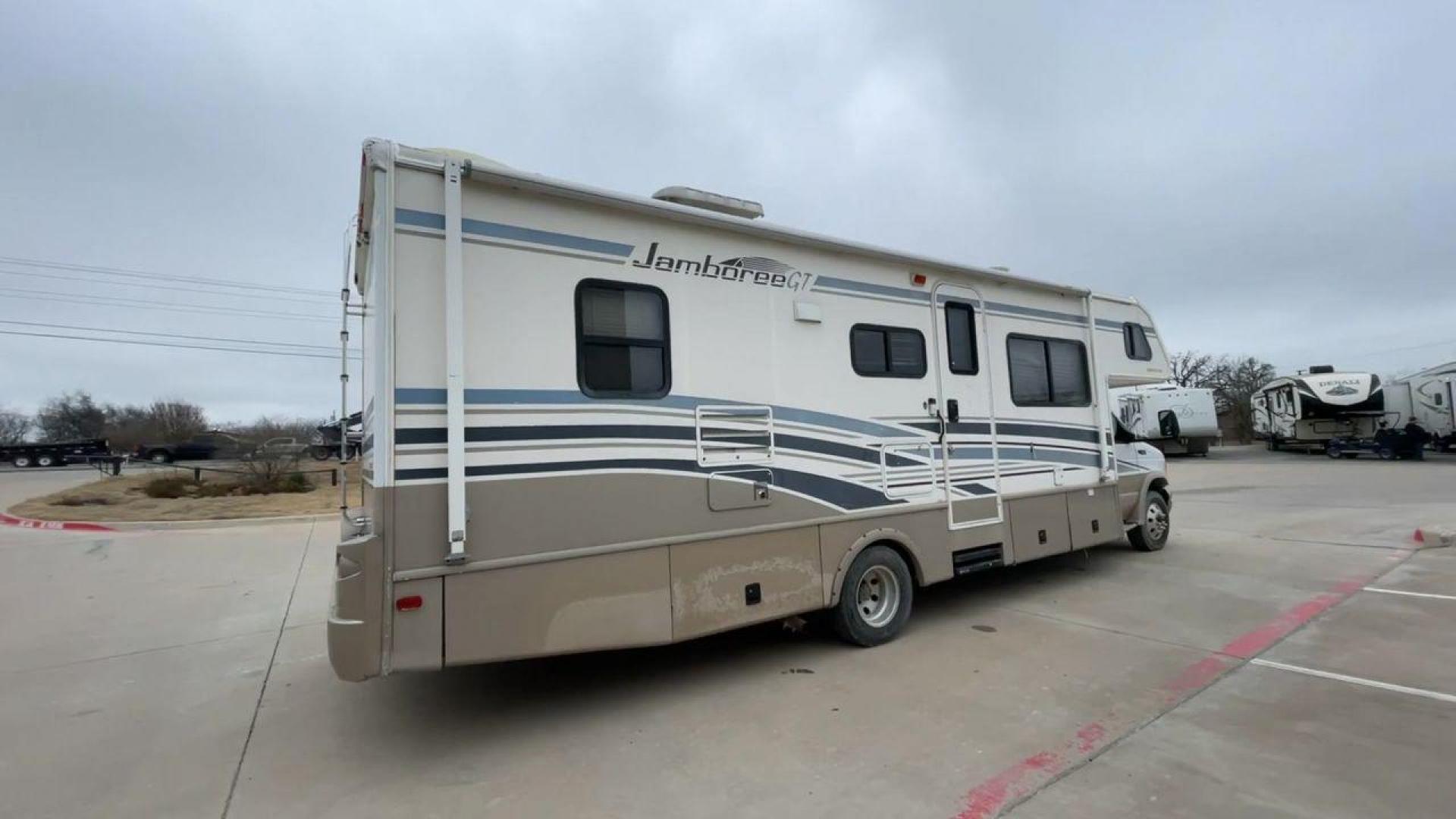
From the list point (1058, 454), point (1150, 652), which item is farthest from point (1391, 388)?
point (1150, 652)

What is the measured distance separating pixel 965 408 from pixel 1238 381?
58819 millimetres

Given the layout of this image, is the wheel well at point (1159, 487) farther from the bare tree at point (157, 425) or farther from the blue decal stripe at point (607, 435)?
the bare tree at point (157, 425)

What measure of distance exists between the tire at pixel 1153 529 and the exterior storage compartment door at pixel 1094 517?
1.32 m

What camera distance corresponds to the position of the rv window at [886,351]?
548 cm

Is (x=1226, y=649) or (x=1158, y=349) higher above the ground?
(x=1158, y=349)

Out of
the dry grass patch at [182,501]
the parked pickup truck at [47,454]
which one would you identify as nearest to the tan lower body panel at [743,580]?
the dry grass patch at [182,501]

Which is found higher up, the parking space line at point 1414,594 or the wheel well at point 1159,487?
the wheel well at point 1159,487

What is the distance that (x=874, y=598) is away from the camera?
5.60 m

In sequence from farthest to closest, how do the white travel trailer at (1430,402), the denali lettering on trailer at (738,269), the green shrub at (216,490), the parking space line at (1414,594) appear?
the white travel trailer at (1430,402), the green shrub at (216,490), the parking space line at (1414,594), the denali lettering on trailer at (738,269)

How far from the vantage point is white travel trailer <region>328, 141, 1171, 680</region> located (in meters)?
3.64

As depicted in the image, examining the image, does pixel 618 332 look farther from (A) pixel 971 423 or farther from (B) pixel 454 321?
(A) pixel 971 423

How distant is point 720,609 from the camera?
177 inches

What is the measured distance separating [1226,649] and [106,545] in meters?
15.4

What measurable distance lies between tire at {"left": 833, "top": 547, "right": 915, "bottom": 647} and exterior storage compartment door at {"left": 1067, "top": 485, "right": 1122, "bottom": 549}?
2.47 meters
